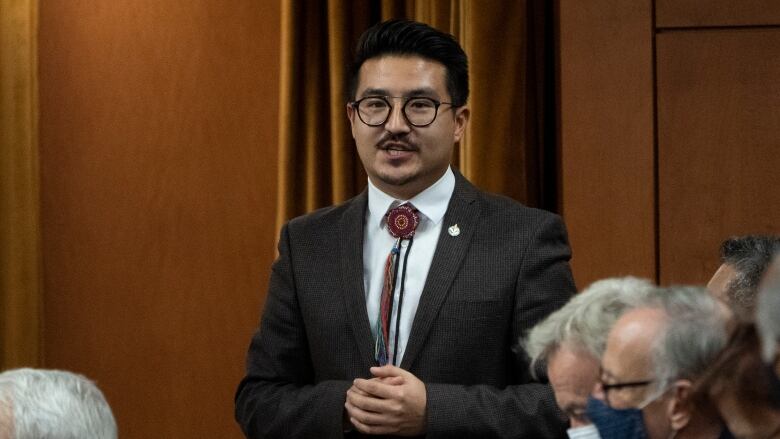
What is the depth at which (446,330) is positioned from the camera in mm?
2695

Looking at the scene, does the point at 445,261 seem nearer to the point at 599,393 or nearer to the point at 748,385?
the point at 599,393

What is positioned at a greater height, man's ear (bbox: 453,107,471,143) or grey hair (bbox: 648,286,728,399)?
man's ear (bbox: 453,107,471,143)

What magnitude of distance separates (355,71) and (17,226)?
5.66 feet

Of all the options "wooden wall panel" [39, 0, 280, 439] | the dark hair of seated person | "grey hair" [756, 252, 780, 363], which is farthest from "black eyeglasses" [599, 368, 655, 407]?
"wooden wall panel" [39, 0, 280, 439]

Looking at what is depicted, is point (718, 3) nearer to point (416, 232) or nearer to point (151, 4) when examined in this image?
point (416, 232)

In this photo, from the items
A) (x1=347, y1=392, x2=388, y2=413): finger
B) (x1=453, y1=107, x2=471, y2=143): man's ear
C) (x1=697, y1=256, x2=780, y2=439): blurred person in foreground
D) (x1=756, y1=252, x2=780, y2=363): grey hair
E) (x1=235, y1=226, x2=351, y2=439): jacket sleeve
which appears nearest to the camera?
(x1=756, y1=252, x2=780, y2=363): grey hair

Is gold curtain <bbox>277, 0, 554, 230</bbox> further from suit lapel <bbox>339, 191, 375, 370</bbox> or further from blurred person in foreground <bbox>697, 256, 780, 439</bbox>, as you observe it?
blurred person in foreground <bbox>697, 256, 780, 439</bbox>

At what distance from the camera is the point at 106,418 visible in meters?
2.11

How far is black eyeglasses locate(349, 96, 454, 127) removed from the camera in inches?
110

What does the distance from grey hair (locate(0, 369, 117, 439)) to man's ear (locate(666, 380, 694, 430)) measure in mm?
868

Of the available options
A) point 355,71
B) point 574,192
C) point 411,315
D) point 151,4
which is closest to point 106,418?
point 411,315

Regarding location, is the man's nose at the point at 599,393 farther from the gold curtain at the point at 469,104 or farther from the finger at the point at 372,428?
the gold curtain at the point at 469,104

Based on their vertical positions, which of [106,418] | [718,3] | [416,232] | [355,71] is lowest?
[106,418]

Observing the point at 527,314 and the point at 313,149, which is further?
the point at 313,149
